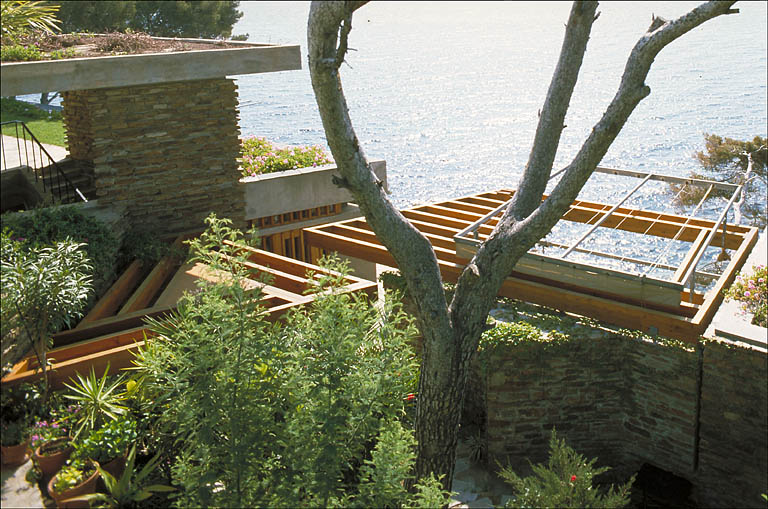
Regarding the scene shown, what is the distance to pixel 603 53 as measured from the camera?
65.4m

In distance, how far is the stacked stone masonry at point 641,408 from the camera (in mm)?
7855

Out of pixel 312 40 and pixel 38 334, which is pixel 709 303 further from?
pixel 38 334

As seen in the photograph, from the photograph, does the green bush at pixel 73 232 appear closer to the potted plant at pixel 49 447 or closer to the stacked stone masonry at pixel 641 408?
the potted plant at pixel 49 447

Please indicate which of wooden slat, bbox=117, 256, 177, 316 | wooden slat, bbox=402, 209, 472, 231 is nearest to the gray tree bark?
wooden slat, bbox=117, 256, 177, 316

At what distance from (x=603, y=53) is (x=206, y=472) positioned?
218 feet

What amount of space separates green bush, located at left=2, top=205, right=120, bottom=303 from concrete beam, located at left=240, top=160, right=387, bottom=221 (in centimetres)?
289

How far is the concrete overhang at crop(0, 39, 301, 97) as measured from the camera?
8.80 meters

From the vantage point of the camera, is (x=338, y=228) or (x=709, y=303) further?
(x=338, y=228)

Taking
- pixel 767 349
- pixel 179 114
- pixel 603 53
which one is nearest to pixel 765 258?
pixel 767 349

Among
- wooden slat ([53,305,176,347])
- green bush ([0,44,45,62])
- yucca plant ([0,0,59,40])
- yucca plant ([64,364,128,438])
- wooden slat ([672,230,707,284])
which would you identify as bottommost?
yucca plant ([64,364,128,438])

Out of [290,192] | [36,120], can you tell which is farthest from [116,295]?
[36,120]

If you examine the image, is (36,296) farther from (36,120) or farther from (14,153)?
(36,120)

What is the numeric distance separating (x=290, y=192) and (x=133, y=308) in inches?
171

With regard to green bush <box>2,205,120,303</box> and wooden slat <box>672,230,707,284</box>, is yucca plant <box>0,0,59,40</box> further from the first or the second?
wooden slat <box>672,230,707,284</box>
